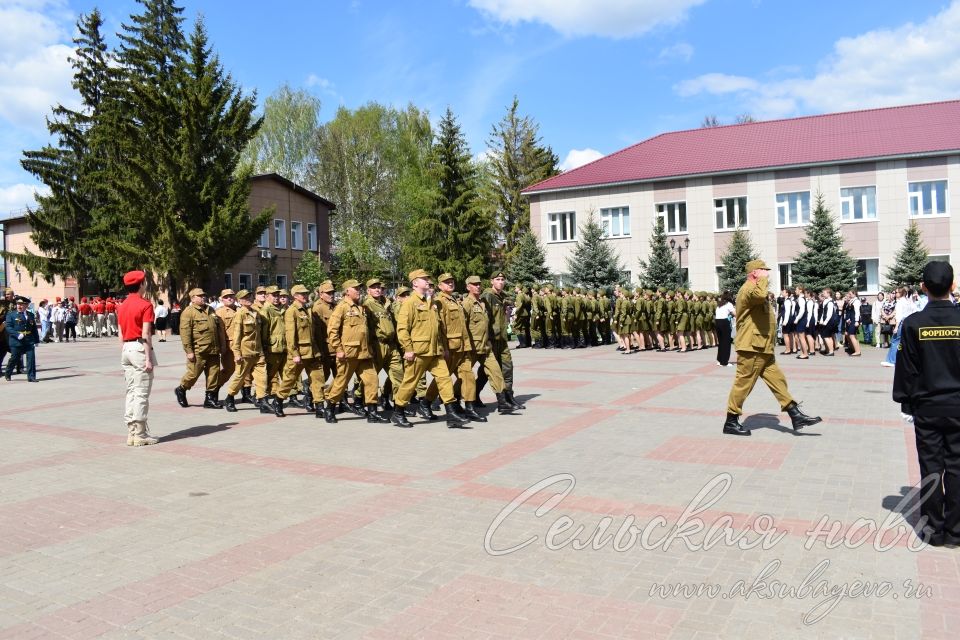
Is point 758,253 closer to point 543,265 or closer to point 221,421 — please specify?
point 543,265

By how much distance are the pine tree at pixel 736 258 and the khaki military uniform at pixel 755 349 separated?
28.7m

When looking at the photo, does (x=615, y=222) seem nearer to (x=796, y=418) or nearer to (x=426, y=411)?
(x=426, y=411)

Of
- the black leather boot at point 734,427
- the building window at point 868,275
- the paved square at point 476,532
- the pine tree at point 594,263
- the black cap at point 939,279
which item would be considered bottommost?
the paved square at point 476,532

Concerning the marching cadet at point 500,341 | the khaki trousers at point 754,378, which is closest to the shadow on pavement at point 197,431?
the marching cadet at point 500,341

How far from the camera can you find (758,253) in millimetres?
37938

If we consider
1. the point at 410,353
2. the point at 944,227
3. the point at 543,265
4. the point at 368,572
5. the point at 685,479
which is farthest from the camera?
the point at 543,265

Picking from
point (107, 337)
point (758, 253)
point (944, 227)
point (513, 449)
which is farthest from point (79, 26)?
point (944, 227)

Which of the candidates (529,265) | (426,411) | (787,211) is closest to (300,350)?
(426,411)

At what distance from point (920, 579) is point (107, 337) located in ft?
124

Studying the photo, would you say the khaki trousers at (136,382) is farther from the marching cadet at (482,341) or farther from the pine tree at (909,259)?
the pine tree at (909,259)

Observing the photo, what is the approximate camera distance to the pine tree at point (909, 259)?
109ft

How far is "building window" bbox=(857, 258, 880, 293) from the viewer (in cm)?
3616

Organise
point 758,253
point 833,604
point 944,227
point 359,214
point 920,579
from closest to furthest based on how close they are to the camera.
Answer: point 833,604 → point 920,579 → point 944,227 → point 758,253 → point 359,214

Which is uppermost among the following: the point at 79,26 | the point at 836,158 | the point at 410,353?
the point at 79,26
